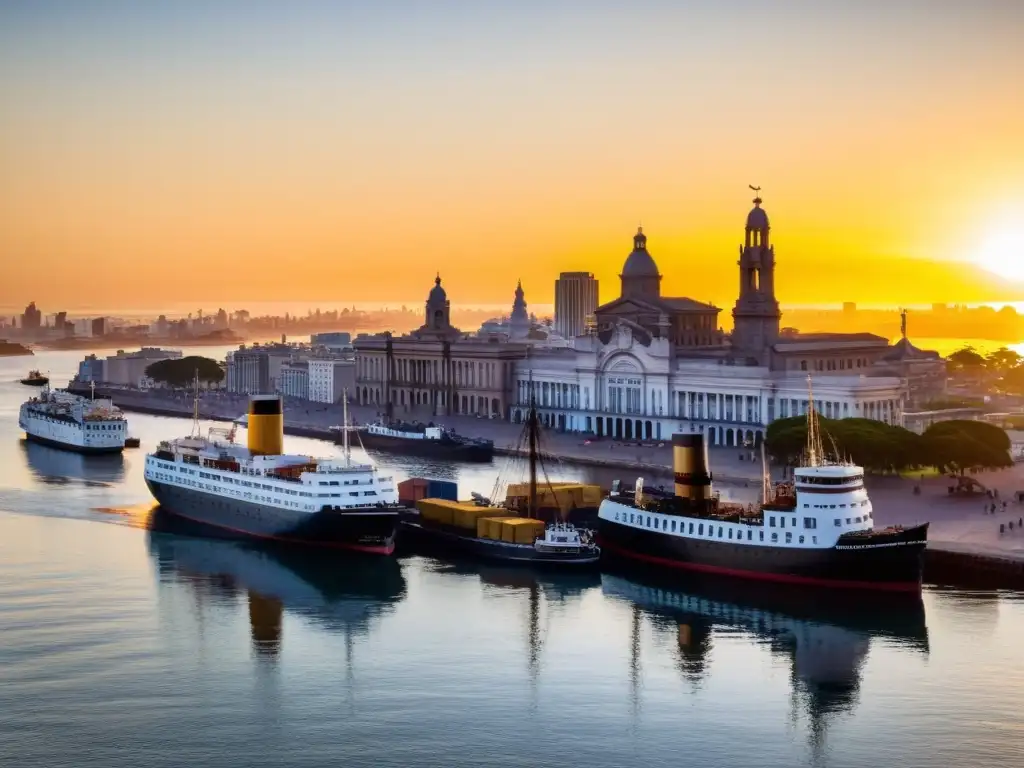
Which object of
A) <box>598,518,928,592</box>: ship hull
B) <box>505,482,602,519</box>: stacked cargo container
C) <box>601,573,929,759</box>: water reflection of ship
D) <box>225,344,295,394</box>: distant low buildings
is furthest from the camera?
<box>225,344,295,394</box>: distant low buildings

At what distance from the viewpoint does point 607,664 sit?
41.5m

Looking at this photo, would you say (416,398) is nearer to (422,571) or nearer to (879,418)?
(879,418)

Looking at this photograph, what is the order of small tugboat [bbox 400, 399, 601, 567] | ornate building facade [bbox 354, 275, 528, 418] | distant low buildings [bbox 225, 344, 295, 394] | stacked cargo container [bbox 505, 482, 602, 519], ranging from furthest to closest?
distant low buildings [bbox 225, 344, 295, 394] < ornate building facade [bbox 354, 275, 528, 418] < stacked cargo container [bbox 505, 482, 602, 519] < small tugboat [bbox 400, 399, 601, 567]

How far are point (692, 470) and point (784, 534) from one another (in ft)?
17.2

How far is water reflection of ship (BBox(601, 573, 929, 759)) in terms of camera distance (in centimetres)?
3988

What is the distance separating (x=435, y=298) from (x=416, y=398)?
1030cm

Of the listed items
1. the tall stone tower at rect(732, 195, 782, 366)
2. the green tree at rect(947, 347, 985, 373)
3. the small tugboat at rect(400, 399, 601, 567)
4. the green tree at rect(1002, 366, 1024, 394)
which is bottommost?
the small tugboat at rect(400, 399, 601, 567)

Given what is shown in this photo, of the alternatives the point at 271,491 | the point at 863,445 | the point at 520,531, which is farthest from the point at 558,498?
the point at 863,445

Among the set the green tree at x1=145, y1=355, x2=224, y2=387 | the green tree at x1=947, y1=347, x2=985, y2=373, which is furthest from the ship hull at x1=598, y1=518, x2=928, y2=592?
the green tree at x1=947, y1=347, x2=985, y2=373

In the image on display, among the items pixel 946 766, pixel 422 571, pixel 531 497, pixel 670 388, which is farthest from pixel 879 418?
pixel 946 766

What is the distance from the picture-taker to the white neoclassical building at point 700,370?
92438 millimetres

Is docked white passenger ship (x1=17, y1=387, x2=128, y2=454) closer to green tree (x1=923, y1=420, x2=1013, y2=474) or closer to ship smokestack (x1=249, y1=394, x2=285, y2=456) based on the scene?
ship smokestack (x1=249, y1=394, x2=285, y2=456)

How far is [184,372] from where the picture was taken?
170m

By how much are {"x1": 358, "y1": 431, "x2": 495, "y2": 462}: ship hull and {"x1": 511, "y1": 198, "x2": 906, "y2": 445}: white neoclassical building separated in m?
5.30
